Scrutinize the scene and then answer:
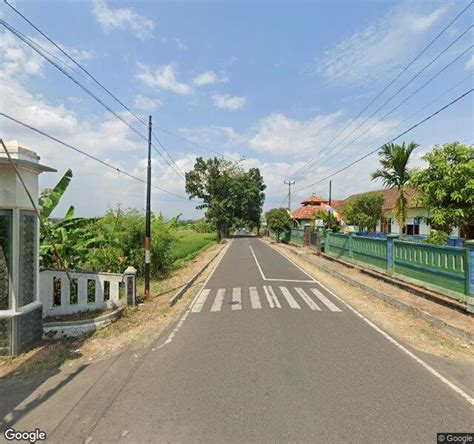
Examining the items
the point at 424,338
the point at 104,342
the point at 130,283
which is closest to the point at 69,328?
the point at 104,342

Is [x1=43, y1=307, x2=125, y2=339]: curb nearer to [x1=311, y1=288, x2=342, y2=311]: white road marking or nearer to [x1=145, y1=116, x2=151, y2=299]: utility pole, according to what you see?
[x1=145, y1=116, x2=151, y2=299]: utility pole

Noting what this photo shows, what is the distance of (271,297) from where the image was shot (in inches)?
432

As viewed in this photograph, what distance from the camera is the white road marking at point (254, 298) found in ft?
32.1

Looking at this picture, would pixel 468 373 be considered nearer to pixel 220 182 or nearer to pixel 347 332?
pixel 347 332

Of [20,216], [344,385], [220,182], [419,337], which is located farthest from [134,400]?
[220,182]

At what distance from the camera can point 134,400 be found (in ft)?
14.6

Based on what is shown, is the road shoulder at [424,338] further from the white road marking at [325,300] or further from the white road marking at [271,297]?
the white road marking at [271,297]

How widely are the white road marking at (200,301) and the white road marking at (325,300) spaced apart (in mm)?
3790

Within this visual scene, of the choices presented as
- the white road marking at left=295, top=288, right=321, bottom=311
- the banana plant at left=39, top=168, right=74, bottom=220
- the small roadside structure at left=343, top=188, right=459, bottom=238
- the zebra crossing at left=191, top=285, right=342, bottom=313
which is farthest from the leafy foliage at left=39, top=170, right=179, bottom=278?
the small roadside structure at left=343, top=188, right=459, bottom=238

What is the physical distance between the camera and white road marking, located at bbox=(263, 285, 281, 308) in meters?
9.91

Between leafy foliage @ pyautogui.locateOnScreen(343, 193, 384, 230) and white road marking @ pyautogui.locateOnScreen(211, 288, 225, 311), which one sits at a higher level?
leafy foliage @ pyautogui.locateOnScreen(343, 193, 384, 230)

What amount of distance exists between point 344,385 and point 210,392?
1.89m

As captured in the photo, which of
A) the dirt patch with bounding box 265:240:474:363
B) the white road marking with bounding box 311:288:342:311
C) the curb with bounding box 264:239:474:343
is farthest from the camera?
the white road marking with bounding box 311:288:342:311

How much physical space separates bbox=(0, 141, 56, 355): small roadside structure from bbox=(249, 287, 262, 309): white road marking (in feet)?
18.5
